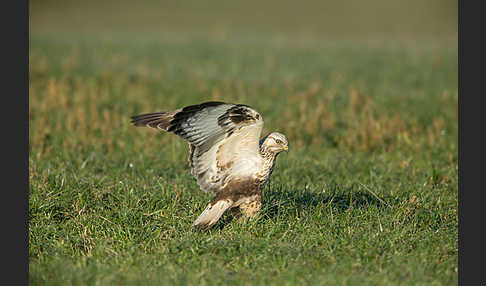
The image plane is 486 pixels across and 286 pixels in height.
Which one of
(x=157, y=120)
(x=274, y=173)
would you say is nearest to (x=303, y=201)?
(x=274, y=173)

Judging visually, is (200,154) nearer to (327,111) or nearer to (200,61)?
(327,111)

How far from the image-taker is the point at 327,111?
10562 millimetres

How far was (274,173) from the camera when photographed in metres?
7.26

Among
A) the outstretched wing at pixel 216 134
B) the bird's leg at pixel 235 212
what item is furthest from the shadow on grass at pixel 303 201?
the outstretched wing at pixel 216 134

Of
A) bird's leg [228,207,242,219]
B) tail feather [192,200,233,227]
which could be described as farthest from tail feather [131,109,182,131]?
bird's leg [228,207,242,219]

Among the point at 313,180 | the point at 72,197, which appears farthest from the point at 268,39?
the point at 72,197

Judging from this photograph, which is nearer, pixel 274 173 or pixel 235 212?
pixel 235 212

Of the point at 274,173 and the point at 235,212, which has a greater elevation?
the point at 235,212

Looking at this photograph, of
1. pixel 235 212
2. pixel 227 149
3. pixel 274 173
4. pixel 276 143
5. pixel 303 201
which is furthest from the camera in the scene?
pixel 274 173

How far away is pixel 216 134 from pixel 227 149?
7.5 inches

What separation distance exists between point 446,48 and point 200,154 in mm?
15316

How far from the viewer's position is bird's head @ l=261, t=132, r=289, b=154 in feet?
16.5

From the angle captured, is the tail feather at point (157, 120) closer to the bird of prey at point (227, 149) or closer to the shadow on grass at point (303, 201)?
the bird of prey at point (227, 149)

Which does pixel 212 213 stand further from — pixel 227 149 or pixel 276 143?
pixel 276 143
